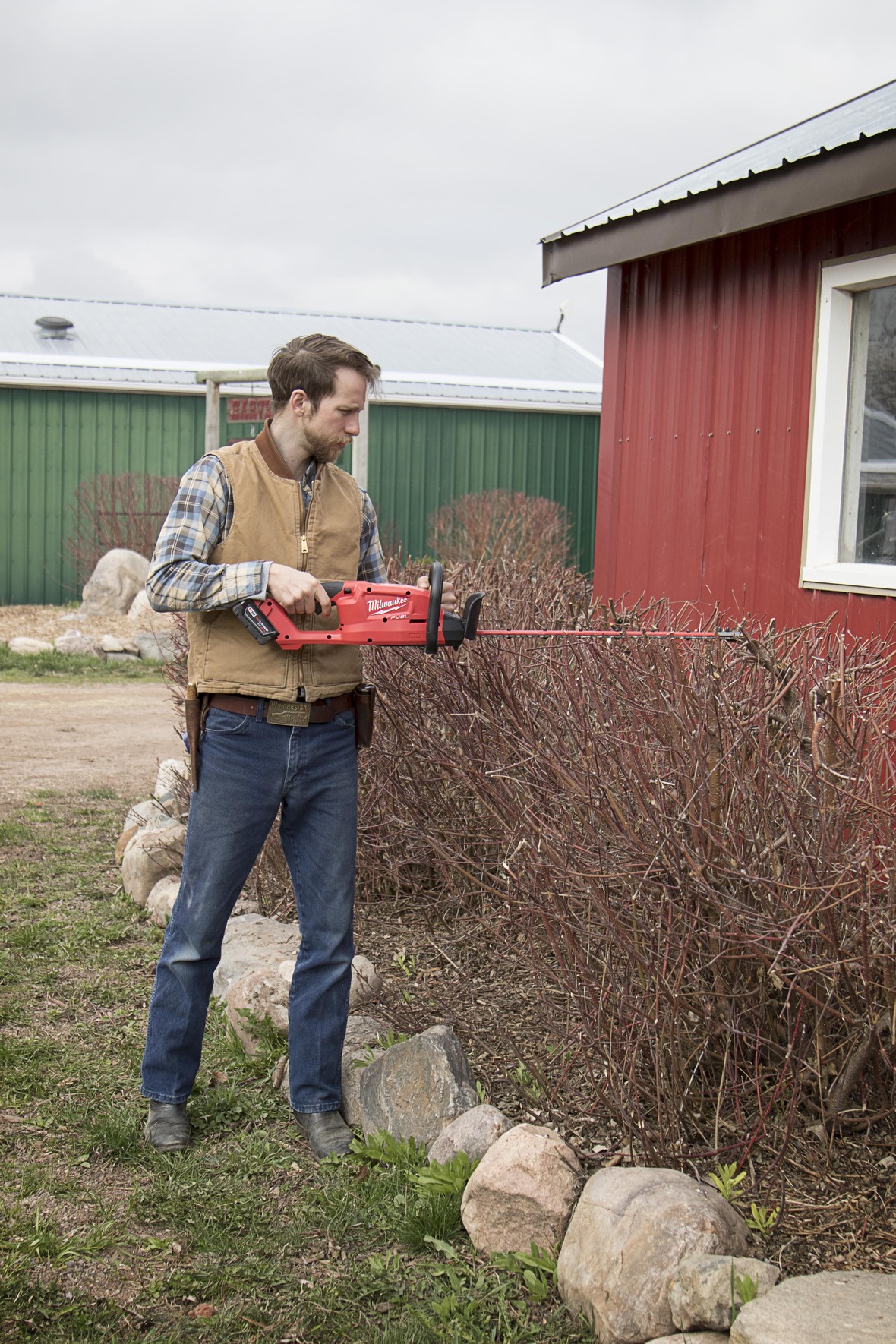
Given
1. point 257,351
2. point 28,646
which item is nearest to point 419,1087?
point 28,646

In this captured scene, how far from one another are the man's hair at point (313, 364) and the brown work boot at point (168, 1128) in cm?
179

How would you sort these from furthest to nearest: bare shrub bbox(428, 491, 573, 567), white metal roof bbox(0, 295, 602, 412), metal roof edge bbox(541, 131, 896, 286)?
white metal roof bbox(0, 295, 602, 412) → bare shrub bbox(428, 491, 573, 567) → metal roof edge bbox(541, 131, 896, 286)

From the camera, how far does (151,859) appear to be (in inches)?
204

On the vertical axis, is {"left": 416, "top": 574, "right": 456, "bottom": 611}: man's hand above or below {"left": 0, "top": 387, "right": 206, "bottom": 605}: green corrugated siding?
below

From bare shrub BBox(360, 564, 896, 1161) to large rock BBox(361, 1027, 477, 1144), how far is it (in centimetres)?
26

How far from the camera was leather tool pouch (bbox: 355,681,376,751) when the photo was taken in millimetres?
3268

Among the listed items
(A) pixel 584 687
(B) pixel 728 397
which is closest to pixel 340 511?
(A) pixel 584 687

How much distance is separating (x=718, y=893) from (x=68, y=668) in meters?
10.5

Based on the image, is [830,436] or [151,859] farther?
[830,436]

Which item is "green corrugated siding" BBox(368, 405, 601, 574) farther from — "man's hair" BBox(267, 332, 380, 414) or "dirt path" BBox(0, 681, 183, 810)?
"man's hair" BBox(267, 332, 380, 414)

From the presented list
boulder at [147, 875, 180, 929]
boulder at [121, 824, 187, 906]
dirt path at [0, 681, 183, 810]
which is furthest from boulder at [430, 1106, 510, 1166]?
dirt path at [0, 681, 183, 810]

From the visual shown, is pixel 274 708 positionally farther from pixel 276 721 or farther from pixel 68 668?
pixel 68 668

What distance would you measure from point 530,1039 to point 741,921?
114cm

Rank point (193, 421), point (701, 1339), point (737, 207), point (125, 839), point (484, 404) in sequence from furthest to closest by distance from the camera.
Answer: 1. point (484, 404)
2. point (193, 421)
3. point (125, 839)
4. point (737, 207)
5. point (701, 1339)
